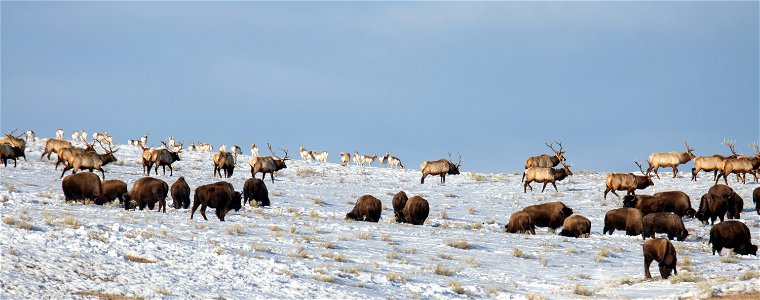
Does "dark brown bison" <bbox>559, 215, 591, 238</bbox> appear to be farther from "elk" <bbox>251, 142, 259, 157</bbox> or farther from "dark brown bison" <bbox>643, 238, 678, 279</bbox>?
"elk" <bbox>251, 142, 259, 157</bbox>

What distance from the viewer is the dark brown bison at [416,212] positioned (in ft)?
102

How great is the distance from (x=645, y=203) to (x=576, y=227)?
6392mm

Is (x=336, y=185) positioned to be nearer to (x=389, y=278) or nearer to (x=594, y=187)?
(x=594, y=187)

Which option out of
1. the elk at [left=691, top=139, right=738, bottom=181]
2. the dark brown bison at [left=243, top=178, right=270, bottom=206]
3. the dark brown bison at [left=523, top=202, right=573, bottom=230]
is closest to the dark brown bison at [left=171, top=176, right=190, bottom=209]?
the dark brown bison at [left=243, top=178, right=270, bottom=206]

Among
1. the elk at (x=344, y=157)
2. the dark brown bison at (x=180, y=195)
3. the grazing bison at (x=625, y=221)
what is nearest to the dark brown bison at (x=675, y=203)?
the grazing bison at (x=625, y=221)

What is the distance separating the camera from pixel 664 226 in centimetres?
2809

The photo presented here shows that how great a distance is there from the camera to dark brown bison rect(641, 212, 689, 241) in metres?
28.0

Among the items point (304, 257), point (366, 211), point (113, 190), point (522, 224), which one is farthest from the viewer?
point (366, 211)

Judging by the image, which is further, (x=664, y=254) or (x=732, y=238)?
(x=732, y=238)

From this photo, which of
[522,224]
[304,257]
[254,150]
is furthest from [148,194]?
[254,150]

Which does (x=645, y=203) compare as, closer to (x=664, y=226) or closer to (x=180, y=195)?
(x=664, y=226)

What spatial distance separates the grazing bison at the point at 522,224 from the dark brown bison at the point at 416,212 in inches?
125

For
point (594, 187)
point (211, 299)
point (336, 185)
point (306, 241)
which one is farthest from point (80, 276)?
point (594, 187)

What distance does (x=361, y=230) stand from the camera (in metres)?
25.8
